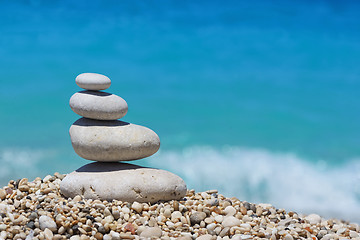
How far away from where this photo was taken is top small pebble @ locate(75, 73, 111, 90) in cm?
1162

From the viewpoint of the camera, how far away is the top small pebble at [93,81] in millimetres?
11625

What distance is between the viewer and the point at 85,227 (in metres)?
9.85

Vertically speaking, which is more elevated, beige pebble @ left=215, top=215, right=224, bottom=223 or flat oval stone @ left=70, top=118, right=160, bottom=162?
flat oval stone @ left=70, top=118, right=160, bottom=162

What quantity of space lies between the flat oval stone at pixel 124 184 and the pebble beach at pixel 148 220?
0.20 metres

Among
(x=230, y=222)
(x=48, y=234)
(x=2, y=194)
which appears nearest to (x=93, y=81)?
(x=2, y=194)

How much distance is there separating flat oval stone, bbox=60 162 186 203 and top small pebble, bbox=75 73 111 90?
5.77 feet

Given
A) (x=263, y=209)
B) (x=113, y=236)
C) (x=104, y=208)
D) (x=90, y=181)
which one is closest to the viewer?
(x=113, y=236)

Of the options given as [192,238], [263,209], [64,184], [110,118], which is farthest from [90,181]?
[263,209]

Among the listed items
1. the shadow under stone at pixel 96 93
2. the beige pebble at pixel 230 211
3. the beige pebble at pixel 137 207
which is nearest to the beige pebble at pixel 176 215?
the beige pebble at pixel 137 207

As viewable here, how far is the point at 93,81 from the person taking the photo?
1161 centimetres

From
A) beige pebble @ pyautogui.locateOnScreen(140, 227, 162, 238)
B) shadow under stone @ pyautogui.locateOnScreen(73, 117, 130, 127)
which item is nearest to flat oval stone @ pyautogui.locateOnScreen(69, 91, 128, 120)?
shadow under stone @ pyautogui.locateOnScreen(73, 117, 130, 127)

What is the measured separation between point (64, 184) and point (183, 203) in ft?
8.70

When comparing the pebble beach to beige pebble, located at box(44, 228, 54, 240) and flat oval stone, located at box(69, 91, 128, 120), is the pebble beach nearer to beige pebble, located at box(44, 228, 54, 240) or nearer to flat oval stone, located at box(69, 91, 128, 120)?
beige pebble, located at box(44, 228, 54, 240)

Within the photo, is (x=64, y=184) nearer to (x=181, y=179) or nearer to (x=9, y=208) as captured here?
(x=9, y=208)
